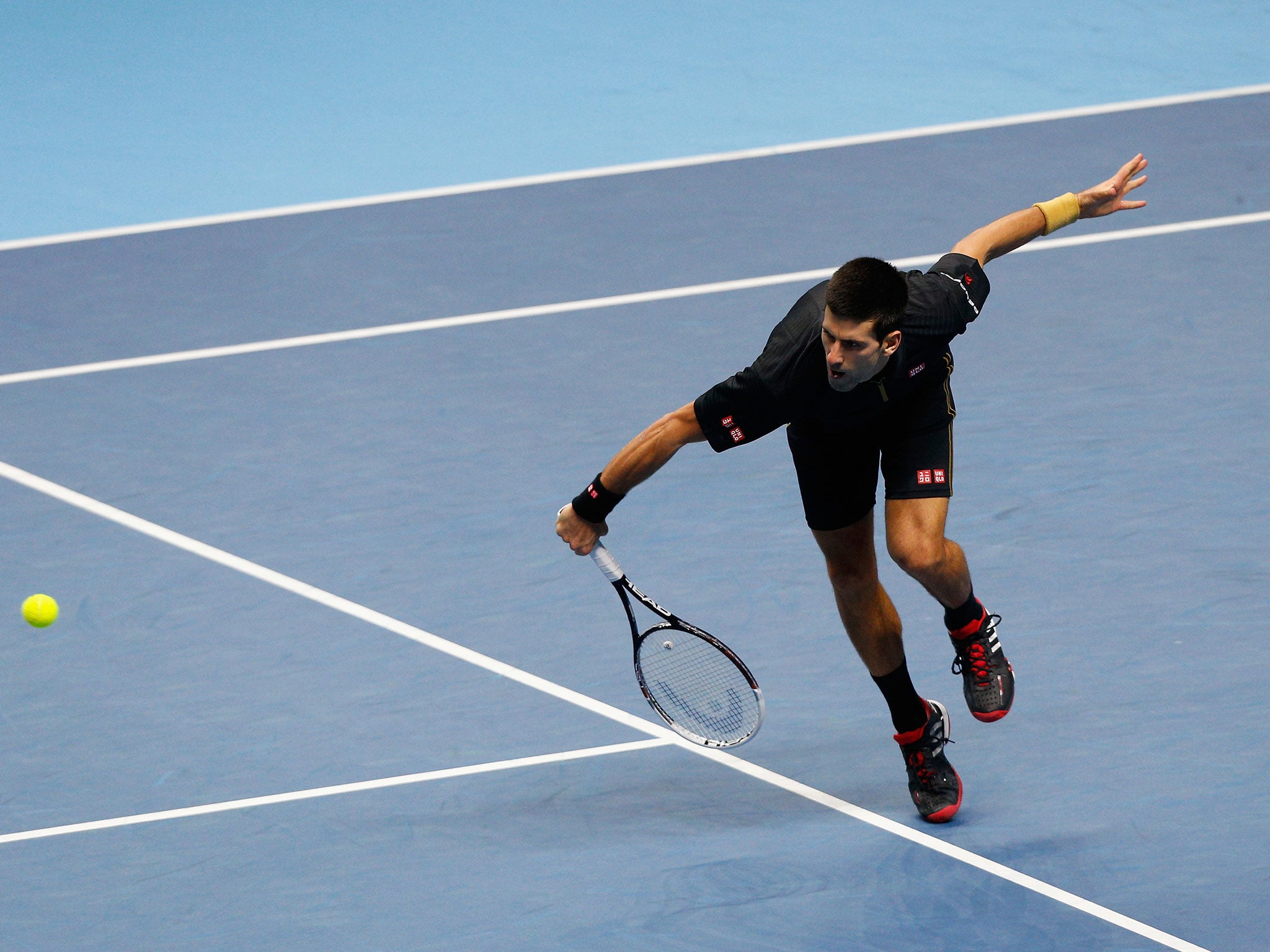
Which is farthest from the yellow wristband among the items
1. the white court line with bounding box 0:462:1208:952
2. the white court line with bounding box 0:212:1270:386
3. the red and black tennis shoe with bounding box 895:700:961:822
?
the white court line with bounding box 0:212:1270:386

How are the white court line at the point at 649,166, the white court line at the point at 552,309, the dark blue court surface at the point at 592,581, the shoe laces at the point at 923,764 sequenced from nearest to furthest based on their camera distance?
the dark blue court surface at the point at 592,581, the shoe laces at the point at 923,764, the white court line at the point at 552,309, the white court line at the point at 649,166

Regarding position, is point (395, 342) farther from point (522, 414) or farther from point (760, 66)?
point (760, 66)

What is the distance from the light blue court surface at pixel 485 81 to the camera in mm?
12531

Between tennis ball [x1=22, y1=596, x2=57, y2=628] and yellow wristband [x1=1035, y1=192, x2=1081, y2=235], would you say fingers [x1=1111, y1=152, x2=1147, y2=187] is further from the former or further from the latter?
tennis ball [x1=22, y1=596, x2=57, y2=628]

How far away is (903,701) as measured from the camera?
19.4 feet

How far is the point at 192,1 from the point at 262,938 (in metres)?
11.8

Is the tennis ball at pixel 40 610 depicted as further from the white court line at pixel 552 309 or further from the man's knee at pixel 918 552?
the man's knee at pixel 918 552

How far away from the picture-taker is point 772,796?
6.10 meters

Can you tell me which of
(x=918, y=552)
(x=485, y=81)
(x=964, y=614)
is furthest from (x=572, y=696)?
A: (x=485, y=81)

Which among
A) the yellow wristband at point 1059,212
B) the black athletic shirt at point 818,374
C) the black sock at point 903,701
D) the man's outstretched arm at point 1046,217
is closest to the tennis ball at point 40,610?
the black athletic shirt at point 818,374

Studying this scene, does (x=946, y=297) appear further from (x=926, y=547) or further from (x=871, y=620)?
(x=871, y=620)

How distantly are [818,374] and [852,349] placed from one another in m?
0.21

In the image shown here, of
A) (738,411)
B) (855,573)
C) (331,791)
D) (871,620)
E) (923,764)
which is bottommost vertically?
(331,791)

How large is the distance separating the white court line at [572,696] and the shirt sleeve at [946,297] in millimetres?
1494
